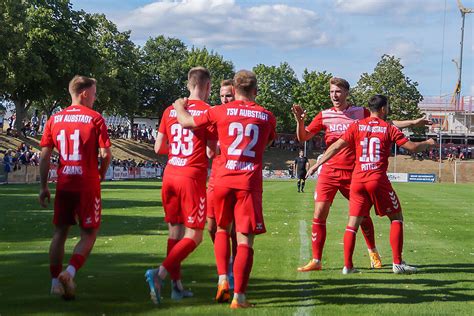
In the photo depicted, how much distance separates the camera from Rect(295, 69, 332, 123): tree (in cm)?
11181

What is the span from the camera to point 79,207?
791 centimetres

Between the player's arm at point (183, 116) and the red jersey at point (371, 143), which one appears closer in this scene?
the player's arm at point (183, 116)

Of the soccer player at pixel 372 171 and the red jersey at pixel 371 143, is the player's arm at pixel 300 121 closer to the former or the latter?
the soccer player at pixel 372 171

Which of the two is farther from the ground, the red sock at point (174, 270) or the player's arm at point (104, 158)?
the player's arm at point (104, 158)

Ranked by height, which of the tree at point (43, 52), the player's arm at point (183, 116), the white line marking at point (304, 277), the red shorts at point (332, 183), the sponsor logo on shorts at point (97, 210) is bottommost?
the white line marking at point (304, 277)

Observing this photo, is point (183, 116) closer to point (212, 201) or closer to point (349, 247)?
point (212, 201)

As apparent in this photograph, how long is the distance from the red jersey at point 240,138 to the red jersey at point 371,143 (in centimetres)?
257

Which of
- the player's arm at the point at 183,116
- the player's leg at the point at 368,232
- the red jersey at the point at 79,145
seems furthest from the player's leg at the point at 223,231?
the player's leg at the point at 368,232

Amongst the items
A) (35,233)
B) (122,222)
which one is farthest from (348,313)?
(122,222)

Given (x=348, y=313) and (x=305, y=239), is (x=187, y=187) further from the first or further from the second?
(x=305, y=239)

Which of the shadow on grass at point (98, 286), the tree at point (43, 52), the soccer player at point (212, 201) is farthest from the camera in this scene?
the tree at point (43, 52)

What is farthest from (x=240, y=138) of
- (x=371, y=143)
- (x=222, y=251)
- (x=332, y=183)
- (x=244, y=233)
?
(x=332, y=183)

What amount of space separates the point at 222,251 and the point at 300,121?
268cm

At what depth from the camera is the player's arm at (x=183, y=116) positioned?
297 inches
